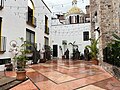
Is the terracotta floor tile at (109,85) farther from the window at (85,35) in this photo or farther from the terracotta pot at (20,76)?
the window at (85,35)

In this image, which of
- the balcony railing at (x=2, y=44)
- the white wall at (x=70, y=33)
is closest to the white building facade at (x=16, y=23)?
the balcony railing at (x=2, y=44)

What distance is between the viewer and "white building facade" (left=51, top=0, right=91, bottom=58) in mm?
19156

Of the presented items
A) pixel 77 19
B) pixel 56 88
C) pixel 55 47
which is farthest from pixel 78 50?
pixel 56 88

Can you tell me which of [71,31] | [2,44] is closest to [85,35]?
[71,31]

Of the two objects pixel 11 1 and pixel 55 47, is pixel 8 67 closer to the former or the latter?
pixel 11 1

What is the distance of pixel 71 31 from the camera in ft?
64.7

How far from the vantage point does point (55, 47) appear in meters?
20.6

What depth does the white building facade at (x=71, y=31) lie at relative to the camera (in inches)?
754

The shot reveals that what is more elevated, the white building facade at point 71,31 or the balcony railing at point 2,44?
the white building facade at point 71,31

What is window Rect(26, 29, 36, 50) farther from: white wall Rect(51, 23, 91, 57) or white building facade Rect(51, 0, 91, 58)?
white wall Rect(51, 23, 91, 57)

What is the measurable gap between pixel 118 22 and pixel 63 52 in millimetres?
12263

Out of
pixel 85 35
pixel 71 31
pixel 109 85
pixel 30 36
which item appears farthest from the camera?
pixel 71 31

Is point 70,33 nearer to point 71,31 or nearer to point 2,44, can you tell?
point 71,31

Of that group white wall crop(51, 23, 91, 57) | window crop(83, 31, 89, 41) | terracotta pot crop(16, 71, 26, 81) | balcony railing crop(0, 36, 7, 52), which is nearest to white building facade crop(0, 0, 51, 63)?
balcony railing crop(0, 36, 7, 52)
